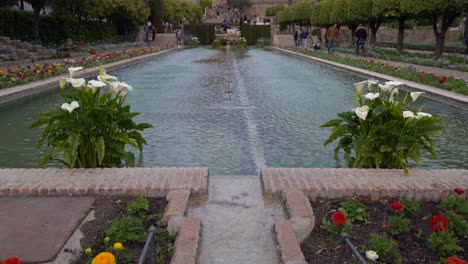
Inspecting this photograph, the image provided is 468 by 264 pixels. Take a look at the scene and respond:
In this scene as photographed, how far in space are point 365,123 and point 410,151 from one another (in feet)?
1.62

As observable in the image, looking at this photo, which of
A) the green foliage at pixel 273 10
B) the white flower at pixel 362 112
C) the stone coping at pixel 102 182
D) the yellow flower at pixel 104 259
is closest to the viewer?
the yellow flower at pixel 104 259

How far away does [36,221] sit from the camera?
3.16m

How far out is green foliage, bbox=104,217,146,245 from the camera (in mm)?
2904

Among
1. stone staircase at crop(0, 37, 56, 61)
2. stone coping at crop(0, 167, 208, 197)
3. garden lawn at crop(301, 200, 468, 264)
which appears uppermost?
stone staircase at crop(0, 37, 56, 61)

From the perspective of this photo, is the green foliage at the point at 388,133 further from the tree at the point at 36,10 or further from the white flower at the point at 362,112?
the tree at the point at 36,10

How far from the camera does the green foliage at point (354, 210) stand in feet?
10.9

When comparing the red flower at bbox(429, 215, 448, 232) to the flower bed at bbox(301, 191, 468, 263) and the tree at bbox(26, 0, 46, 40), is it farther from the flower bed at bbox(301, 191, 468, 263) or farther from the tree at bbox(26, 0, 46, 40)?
the tree at bbox(26, 0, 46, 40)

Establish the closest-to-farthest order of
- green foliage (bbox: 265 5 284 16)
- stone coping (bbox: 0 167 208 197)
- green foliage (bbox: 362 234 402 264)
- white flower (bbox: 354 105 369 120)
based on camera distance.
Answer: green foliage (bbox: 362 234 402 264), stone coping (bbox: 0 167 208 197), white flower (bbox: 354 105 369 120), green foliage (bbox: 265 5 284 16)

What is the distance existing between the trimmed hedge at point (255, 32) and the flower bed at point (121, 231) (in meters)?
41.8

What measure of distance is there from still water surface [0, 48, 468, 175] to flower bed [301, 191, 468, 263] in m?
1.75

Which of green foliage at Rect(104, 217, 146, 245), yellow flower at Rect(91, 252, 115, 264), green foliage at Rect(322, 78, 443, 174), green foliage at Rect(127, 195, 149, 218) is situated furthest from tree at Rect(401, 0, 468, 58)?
yellow flower at Rect(91, 252, 115, 264)

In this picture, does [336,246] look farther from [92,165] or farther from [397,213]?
[92,165]

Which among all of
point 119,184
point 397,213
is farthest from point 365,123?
point 119,184

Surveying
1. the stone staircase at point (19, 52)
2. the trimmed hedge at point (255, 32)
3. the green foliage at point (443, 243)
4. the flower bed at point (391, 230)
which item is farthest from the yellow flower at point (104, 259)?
the trimmed hedge at point (255, 32)
